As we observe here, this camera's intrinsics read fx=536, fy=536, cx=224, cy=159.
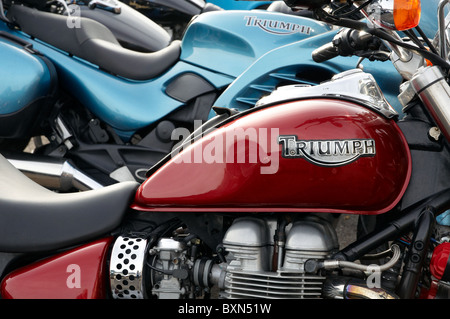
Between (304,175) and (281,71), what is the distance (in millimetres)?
1349

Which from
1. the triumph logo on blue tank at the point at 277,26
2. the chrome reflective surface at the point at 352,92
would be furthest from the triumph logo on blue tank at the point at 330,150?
the triumph logo on blue tank at the point at 277,26

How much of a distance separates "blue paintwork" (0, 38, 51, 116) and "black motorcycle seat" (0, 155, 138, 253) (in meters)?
1.16

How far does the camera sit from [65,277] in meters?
1.61

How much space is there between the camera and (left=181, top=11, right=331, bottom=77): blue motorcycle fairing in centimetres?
286

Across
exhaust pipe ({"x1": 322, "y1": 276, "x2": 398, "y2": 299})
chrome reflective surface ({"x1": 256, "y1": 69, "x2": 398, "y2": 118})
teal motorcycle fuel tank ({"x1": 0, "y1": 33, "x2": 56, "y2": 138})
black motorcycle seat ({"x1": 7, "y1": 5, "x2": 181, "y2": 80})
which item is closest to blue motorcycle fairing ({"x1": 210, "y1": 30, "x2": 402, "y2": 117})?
black motorcycle seat ({"x1": 7, "y1": 5, "x2": 181, "y2": 80})

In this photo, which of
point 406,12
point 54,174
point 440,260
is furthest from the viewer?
point 54,174

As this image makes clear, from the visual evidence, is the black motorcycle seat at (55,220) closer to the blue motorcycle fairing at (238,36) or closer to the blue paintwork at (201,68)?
the blue paintwork at (201,68)

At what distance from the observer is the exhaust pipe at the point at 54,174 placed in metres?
2.56

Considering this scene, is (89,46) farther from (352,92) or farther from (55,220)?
(352,92)

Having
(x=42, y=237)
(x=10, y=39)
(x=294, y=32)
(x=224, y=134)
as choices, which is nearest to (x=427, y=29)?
(x=294, y=32)

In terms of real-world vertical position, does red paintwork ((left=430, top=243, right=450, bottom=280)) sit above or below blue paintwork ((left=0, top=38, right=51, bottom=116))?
above

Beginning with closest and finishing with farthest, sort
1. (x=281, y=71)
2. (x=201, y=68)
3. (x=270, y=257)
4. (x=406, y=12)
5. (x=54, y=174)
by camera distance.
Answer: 1. (x=406, y=12)
2. (x=270, y=257)
3. (x=54, y=174)
4. (x=281, y=71)
5. (x=201, y=68)

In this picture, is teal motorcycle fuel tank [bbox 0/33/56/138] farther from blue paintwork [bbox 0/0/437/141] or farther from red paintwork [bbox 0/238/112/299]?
red paintwork [bbox 0/238/112/299]

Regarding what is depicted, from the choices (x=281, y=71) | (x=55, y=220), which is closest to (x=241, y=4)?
(x=281, y=71)
